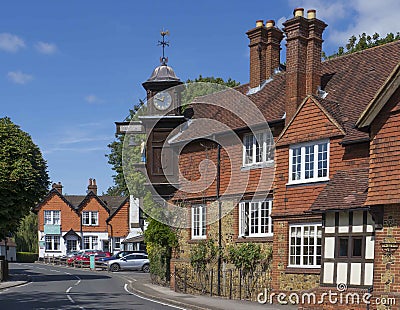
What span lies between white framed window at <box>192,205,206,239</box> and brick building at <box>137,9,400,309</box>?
6cm

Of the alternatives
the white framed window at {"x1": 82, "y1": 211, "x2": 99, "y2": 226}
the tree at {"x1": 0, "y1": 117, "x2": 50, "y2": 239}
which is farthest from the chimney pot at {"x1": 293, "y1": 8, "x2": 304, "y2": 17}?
the white framed window at {"x1": 82, "y1": 211, "x2": 99, "y2": 226}

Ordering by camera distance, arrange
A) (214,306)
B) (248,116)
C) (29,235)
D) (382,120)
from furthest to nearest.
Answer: (29,235) < (248,116) < (214,306) < (382,120)

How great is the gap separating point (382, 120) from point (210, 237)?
1128 centimetres

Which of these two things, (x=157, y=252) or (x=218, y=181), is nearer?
(x=218, y=181)

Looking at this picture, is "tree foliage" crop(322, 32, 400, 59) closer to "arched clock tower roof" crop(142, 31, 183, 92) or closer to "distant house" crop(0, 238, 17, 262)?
"arched clock tower roof" crop(142, 31, 183, 92)

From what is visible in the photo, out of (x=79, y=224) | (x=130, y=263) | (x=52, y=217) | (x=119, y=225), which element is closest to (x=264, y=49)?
(x=130, y=263)

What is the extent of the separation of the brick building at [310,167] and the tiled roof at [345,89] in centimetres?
6

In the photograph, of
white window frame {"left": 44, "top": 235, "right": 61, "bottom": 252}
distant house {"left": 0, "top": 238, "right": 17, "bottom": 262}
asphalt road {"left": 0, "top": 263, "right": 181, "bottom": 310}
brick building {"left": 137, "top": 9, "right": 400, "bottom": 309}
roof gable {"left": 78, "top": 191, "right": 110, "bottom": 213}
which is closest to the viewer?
brick building {"left": 137, "top": 9, "right": 400, "bottom": 309}

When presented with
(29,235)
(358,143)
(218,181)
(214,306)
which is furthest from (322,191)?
(29,235)

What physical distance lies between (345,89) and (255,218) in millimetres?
5993

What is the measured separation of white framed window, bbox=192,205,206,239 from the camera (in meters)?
26.6

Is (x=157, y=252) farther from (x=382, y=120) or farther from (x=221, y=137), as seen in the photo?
(x=382, y=120)

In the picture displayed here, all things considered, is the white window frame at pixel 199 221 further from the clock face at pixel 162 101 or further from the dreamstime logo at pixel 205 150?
the clock face at pixel 162 101

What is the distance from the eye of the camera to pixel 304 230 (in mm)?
20656
